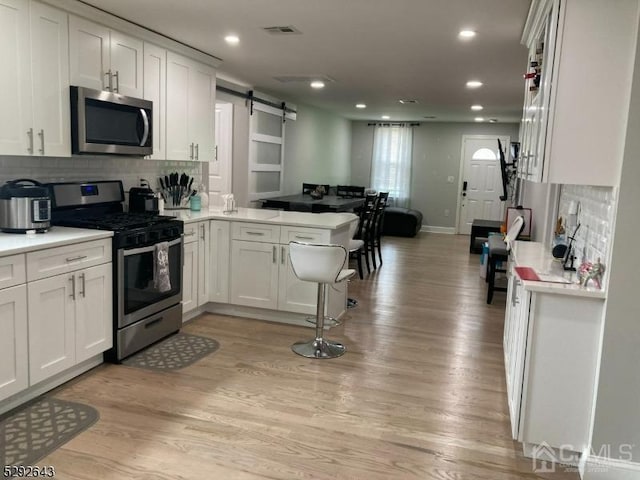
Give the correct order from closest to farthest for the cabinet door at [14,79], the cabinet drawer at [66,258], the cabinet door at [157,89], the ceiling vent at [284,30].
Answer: the cabinet drawer at [66,258] < the cabinet door at [14,79] < the ceiling vent at [284,30] < the cabinet door at [157,89]

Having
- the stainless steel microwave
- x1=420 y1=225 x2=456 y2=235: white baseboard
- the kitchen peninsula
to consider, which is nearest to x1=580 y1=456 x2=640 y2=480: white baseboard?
the kitchen peninsula

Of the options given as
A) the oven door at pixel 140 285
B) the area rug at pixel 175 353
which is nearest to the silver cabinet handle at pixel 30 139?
the oven door at pixel 140 285

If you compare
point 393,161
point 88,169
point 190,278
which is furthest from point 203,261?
point 393,161

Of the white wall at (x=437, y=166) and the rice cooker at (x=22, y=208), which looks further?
the white wall at (x=437, y=166)

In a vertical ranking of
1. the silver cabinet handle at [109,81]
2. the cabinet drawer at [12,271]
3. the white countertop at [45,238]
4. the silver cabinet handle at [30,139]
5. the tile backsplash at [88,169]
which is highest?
the silver cabinet handle at [109,81]

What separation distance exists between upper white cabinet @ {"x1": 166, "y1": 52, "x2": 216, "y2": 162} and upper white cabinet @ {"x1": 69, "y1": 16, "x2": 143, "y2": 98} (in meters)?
0.44

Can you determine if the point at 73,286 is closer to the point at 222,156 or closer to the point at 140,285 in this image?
the point at 140,285

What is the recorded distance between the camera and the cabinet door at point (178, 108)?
4520 mm

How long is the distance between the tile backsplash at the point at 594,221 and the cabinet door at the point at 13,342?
2.95 metres

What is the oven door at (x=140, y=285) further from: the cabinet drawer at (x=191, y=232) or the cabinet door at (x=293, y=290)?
the cabinet door at (x=293, y=290)

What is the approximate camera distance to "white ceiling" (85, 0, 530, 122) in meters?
3.39

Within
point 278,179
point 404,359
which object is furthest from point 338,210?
point 404,359

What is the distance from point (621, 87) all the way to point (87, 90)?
3.20 metres

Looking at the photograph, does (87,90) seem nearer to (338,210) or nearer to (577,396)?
(577,396)
